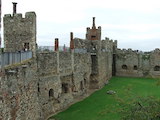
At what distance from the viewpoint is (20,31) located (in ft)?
68.9

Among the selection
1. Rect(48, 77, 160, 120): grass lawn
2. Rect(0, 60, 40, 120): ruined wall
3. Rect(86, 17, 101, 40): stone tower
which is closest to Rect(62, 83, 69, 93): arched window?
Rect(48, 77, 160, 120): grass lawn

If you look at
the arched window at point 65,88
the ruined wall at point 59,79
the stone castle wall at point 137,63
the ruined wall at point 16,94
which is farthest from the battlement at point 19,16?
the stone castle wall at point 137,63

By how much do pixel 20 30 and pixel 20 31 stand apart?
77 mm

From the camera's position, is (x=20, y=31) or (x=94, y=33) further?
(x=94, y=33)

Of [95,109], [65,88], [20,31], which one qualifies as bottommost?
[95,109]

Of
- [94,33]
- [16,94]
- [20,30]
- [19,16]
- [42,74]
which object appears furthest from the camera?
[94,33]

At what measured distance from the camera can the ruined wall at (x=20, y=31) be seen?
20.6 m

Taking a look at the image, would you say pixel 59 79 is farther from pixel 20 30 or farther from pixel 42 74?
pixel 20 30

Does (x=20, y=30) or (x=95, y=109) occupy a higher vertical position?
(x=20, y=30)

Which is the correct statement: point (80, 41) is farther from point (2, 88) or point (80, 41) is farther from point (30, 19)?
point (2, 88)

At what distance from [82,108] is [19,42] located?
8789mm

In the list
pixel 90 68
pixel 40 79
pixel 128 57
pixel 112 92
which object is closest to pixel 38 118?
pixel 40 79

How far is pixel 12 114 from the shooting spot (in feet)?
42.6

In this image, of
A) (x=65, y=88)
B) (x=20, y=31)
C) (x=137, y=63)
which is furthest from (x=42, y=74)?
(x=137, y=63)
